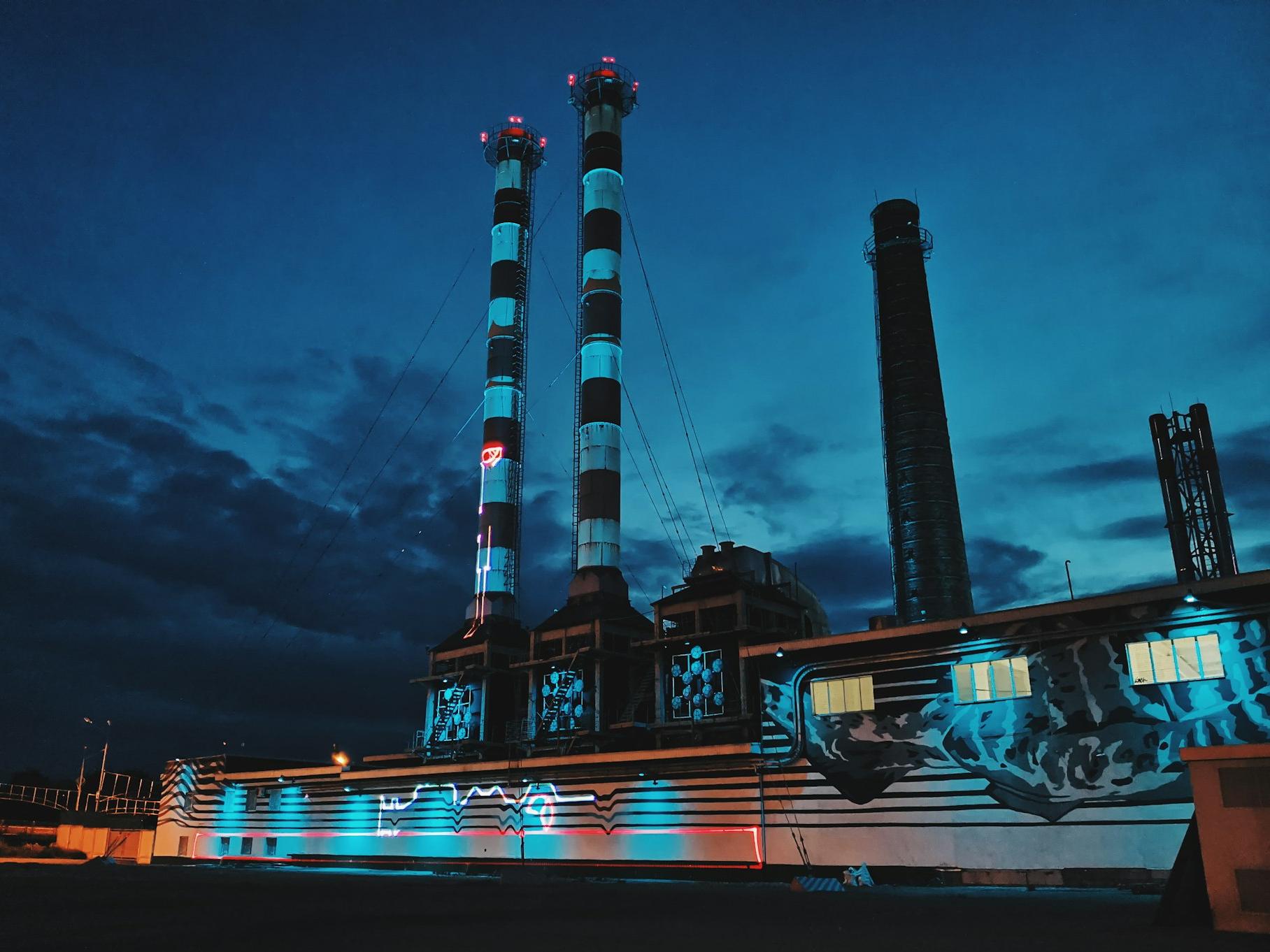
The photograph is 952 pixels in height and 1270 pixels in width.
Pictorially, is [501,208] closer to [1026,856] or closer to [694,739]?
[694,739]

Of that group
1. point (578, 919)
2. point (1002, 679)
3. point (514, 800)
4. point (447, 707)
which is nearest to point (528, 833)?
point (514, 800)

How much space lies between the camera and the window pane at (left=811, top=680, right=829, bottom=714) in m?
32.8

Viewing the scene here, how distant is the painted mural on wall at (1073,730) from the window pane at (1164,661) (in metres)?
0.23

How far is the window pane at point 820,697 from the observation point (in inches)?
1291

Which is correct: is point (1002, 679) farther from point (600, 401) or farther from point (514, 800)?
point (600, 401)

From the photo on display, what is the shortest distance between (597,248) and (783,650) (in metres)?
40.6

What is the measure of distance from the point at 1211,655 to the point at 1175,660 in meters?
0.91

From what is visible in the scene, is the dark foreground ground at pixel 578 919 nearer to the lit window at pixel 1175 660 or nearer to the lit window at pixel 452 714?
the lit window at pixel 1175 660

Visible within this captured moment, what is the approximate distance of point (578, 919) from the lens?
16.4 meters

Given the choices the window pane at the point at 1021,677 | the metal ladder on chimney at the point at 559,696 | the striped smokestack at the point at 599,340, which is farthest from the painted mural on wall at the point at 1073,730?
the striped smokestack at the point at 599,340

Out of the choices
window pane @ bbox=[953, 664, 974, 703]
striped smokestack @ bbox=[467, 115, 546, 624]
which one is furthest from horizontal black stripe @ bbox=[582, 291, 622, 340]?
window pane @ bbox=[953, 664, 974, 703]

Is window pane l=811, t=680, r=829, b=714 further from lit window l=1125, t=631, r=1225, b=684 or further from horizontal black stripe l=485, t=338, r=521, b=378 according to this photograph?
horizontal black stripe l=485, t=338, r=521, b=378

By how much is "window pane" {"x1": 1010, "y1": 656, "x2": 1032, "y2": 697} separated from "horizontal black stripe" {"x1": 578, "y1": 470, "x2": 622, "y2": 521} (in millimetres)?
34868

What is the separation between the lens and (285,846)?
55.0 meters
